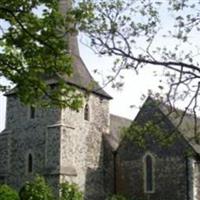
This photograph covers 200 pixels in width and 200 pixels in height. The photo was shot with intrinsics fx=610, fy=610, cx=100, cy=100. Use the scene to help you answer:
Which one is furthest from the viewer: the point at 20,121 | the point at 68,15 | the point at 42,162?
the point at 20,121

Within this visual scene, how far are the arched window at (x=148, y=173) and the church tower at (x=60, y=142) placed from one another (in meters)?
3.95

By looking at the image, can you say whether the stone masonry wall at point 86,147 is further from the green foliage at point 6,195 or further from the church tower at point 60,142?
the green foliage at point 6,195

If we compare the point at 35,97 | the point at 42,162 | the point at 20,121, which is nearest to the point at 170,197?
the point at 42,162

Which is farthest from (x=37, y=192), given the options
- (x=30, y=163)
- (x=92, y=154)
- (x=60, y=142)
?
(x=92, y=154)

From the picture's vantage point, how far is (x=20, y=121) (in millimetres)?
40906

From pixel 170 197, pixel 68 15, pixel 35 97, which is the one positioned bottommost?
pixel 170 197

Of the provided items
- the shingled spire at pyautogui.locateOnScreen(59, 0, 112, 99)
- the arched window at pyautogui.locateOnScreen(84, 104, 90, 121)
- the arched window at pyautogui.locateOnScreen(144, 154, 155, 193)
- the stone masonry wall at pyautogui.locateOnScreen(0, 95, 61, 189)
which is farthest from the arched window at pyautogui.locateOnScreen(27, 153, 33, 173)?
the arched window at pyautogui.locateOnScreen(144, 154, 155, 193)

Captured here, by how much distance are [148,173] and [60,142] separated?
18.9 ft

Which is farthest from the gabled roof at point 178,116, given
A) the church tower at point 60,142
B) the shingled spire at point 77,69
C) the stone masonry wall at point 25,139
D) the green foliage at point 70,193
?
the stone masonry wall at point 25,139

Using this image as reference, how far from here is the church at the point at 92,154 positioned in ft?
118

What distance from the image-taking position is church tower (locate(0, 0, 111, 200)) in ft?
123

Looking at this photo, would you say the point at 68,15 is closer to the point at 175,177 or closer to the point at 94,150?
the point at 175,177

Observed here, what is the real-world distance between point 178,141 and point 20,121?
1108 cm

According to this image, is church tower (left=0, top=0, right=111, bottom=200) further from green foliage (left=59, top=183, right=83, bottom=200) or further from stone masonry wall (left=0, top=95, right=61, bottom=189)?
green foliage (left=59, top=183, right=83, bottom=200)
